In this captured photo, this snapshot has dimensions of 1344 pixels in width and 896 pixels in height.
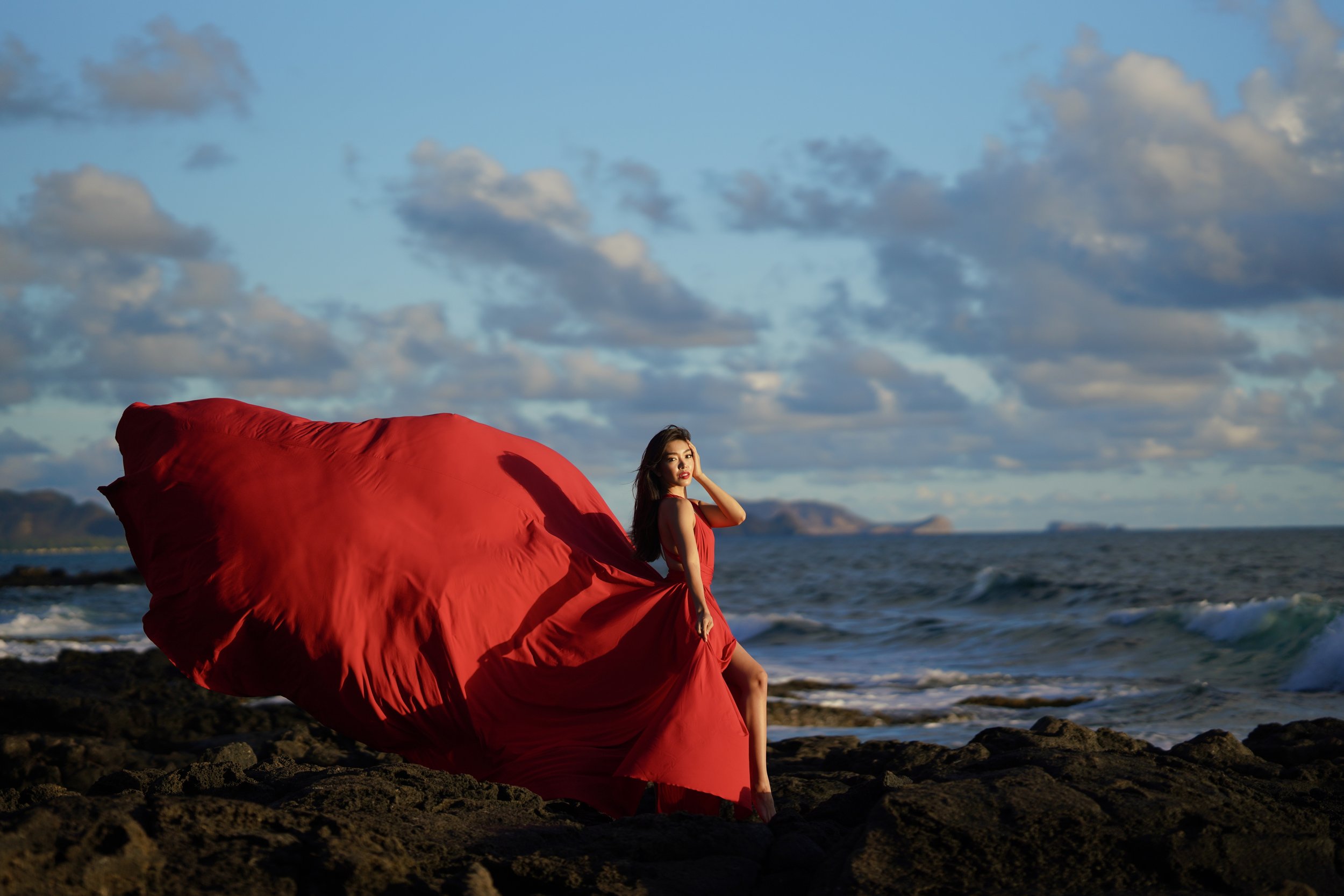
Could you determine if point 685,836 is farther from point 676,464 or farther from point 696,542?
point 676,464

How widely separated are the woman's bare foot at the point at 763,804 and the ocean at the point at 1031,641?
4.30 meters

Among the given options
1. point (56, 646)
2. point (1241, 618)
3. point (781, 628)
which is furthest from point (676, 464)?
point (56, 646)

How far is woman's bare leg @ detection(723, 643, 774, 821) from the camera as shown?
15.8 ft

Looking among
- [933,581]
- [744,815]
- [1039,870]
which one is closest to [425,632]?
[744,815]

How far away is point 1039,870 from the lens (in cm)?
335

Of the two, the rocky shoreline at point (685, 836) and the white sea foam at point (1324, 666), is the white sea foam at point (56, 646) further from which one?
the white sea foam at point (1324, 666)

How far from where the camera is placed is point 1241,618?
15.4m

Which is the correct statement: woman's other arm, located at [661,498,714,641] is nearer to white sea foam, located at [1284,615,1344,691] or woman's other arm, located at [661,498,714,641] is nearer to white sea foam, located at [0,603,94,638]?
white sea foam, located at [1284,615,1344,691]

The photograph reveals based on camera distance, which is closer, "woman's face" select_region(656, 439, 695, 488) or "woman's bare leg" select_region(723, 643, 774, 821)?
"woman's bare leg" select_region(723, 643, 774, 821)

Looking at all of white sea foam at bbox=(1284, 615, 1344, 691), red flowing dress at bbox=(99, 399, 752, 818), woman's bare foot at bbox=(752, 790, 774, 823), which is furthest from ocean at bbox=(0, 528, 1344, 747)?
red flowing dress at bbox=(99, 399, 752, 818)

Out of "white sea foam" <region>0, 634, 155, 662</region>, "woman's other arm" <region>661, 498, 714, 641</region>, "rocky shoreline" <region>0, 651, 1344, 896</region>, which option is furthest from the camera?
"white sea foam" <region>0, 634, 155, 662</region>

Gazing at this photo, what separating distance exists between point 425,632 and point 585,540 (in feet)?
3.00

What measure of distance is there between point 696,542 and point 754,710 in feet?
2.65

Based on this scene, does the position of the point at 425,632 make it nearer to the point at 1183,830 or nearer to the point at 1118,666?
the point at 1183,830
